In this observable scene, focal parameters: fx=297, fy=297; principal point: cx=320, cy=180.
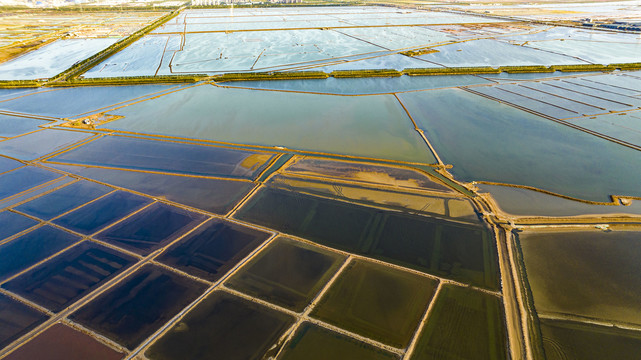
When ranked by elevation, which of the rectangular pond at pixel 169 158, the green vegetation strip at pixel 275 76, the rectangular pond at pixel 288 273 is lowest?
the rectangular pond at pixel 288 273

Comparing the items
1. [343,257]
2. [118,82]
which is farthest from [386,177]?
[118,82]

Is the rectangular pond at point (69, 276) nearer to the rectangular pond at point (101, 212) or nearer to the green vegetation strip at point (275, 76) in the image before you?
the rectangular pond at point (101, 212)

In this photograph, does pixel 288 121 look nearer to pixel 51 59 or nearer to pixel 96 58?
pixel 96 58

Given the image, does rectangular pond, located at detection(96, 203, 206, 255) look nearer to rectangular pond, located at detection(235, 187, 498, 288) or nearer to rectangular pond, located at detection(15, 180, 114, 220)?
rectangular pond, located at detection(235, 187, 498, 288)

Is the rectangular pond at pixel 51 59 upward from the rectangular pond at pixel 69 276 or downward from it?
upward

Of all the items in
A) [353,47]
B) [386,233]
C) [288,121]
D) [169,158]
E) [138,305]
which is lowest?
[138,305]

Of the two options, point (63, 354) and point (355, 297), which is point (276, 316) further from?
point (63, 354)

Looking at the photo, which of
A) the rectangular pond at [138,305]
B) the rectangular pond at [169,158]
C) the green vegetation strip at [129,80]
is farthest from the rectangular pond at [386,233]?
the green vegetation strip at [129,80]

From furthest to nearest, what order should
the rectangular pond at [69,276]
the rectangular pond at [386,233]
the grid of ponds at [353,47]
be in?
the grid of ponds at [353,47], the rectangular pond at [386,233], the rectangular pond at [69,276]

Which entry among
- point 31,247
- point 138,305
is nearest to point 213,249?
point 138,305
